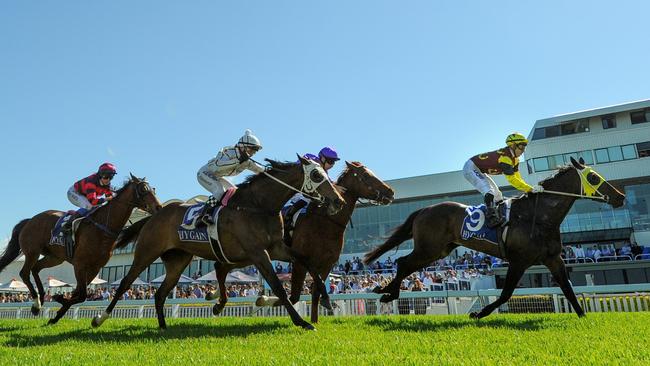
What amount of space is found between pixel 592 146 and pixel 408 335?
35.6 metres

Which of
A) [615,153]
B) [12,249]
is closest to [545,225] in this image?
[12,249]

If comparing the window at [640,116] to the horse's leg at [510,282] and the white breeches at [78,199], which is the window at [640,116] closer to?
the horse's leg at [510,282]

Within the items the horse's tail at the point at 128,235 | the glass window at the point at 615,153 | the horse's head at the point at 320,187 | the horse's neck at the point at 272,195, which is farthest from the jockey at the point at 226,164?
the glass window at the point at 615,153

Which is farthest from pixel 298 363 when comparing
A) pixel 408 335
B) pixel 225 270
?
pixel 225 270

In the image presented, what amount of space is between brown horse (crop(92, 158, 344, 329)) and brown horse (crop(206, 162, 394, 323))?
50 cm

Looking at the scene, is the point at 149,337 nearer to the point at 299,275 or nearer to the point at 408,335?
the point at 299,275

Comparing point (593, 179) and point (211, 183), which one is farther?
point (593, 179)

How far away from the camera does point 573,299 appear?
7.07 m

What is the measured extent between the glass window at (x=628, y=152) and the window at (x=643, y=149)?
0.33 metres

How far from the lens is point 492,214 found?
24.3 feet

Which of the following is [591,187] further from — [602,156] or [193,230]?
[602,156]

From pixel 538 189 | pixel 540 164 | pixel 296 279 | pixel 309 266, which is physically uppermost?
pixel 540 164

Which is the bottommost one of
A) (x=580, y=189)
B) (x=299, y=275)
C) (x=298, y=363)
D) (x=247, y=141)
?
(x=298, y=363)

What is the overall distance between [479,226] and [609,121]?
112 ft
